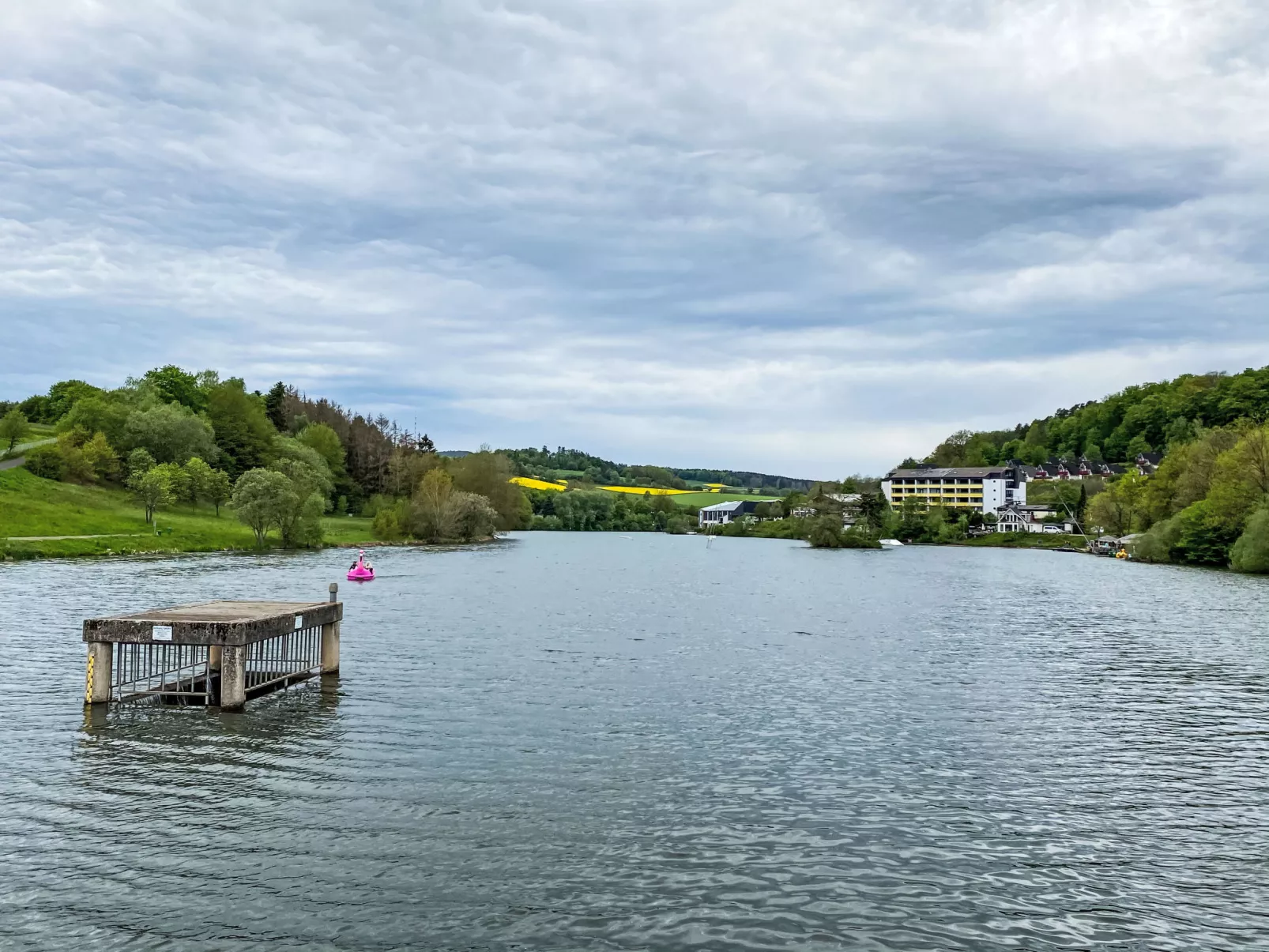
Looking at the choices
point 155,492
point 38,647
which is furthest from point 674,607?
point 155,492

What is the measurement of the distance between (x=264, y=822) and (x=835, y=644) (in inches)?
1212

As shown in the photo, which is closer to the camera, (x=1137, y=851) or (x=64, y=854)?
(x=64, y=854)

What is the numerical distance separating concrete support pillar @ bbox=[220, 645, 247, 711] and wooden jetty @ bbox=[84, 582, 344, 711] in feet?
0.07

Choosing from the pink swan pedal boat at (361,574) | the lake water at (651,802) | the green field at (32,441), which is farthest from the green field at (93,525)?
the lake water at (651,802)

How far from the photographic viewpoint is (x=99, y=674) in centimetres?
2608

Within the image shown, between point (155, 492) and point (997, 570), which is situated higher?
point (155, 492)

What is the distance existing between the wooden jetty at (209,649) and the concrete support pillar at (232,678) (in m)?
0.02

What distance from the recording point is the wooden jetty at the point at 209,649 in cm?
2508

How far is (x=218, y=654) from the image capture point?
28.4 meters

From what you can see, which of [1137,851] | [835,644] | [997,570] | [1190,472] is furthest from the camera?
[1190,472]

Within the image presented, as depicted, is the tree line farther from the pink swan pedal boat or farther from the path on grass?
the pink swan pedal boat

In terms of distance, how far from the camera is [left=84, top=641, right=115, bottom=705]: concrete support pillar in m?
25.8

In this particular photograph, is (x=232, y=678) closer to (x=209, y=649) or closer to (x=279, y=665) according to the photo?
(x=209, y=649)

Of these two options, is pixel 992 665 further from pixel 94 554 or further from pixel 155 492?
pixel 155 492
